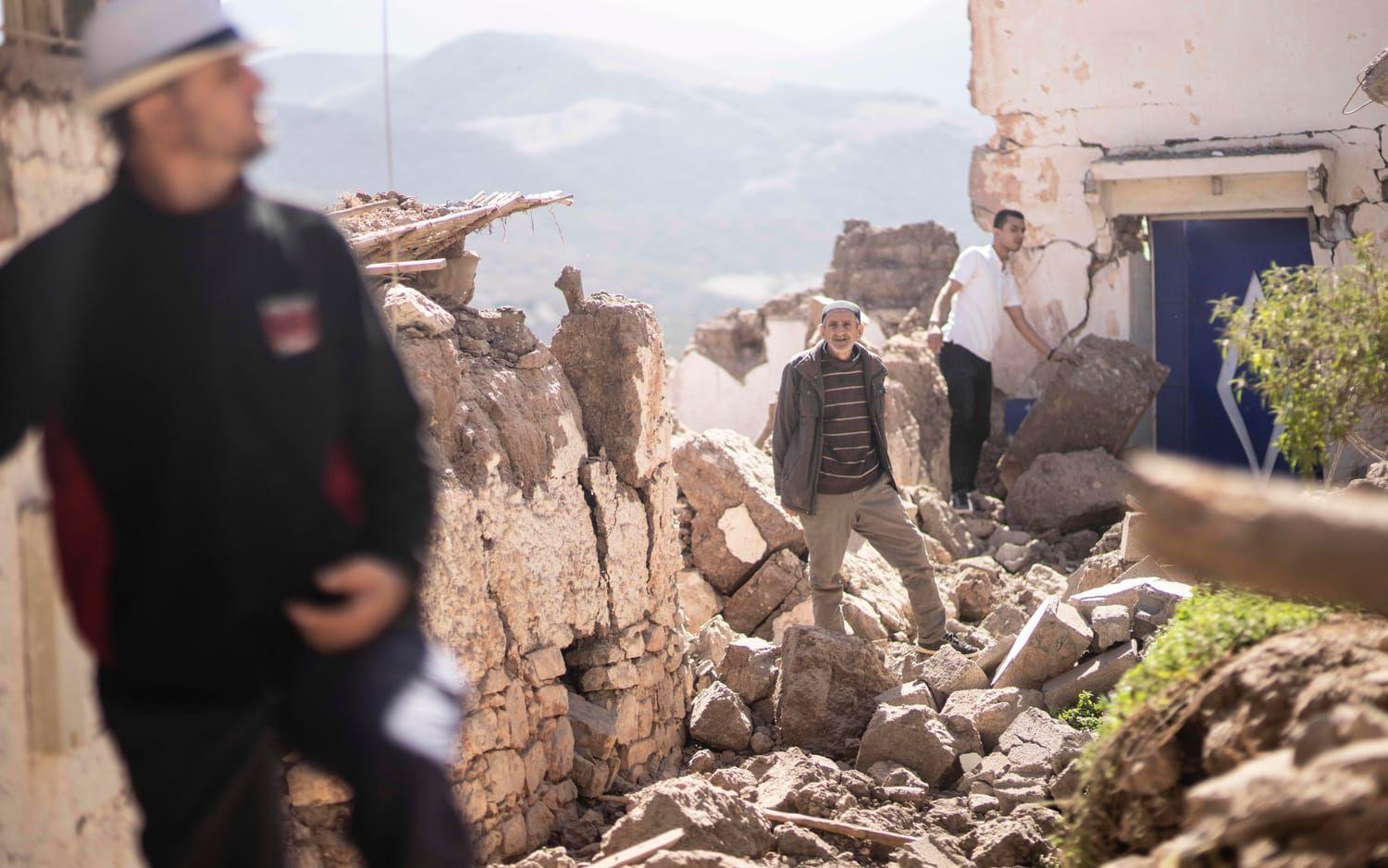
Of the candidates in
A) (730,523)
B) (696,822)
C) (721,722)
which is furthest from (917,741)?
(730,523)

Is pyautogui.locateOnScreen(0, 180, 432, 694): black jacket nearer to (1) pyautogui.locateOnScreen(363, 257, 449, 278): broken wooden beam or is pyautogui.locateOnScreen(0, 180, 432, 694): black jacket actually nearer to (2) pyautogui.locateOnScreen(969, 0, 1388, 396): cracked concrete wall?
(1) pyautogui.locateOnScreen(363, 257, 449, 278): broken wooden beam

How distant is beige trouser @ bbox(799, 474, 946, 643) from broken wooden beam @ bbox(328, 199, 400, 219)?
258 cm

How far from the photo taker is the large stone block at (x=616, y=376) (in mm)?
6387

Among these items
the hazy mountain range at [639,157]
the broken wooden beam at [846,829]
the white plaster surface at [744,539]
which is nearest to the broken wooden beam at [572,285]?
the white plaster surface at [744,539]

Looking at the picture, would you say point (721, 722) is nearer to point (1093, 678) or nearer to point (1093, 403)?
point (1093, 678)

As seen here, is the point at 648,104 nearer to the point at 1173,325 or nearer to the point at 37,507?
the point at 1173,325

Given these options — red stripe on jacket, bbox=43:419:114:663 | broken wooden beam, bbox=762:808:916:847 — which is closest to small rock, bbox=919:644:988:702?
broken wooden beam, bbox=762:808:916:847

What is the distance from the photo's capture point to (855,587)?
339 inches

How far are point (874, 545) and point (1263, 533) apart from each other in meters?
5.19

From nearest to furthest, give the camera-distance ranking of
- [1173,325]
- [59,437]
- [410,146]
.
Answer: [59,437], [1173,325], [410,146]

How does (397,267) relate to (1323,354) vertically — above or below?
above

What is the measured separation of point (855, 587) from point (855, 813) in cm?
317

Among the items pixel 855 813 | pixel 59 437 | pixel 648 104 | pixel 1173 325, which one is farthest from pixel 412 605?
pixel 648 104

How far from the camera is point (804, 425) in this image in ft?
24.0
